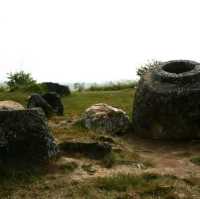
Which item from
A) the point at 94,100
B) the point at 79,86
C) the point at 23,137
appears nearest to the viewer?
the point at 23,137

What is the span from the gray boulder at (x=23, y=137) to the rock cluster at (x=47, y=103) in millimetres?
8008

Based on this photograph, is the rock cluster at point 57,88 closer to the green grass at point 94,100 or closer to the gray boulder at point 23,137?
the green grass at point 94,100

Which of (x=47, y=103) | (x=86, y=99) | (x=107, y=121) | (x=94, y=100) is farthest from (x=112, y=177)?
(x=86, y=99)

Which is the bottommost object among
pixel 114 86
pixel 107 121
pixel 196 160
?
pixel 196 160

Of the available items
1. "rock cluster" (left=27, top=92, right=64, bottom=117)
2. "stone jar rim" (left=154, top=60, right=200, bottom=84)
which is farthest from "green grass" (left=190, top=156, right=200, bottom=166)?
"rock cluster" (left=27, top=92, right=64, bottom=117)

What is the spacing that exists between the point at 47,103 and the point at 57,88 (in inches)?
361

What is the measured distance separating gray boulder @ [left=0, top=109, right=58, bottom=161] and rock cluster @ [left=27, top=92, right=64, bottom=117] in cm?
801

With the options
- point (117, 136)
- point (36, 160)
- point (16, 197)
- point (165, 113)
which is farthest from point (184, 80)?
point (16, 197)

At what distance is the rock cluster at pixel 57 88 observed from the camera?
89.8 ft

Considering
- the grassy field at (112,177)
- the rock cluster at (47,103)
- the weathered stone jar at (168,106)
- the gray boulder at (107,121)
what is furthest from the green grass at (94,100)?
→ the grassy field at (112,177)

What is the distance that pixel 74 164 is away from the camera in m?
10.0

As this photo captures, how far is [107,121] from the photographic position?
14.2 meters

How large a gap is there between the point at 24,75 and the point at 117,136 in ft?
68.1

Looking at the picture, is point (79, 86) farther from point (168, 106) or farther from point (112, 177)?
point (112, 177)
